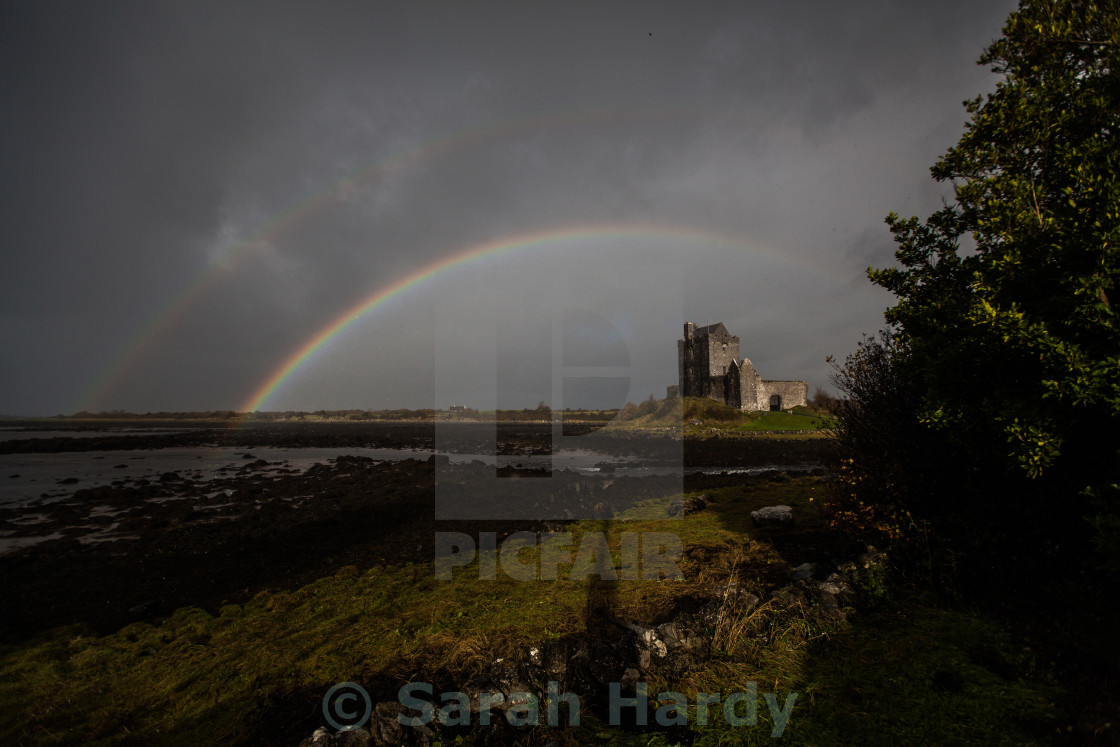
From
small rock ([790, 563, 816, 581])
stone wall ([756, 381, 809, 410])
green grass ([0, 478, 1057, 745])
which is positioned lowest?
green grass ([0, 478, 1057, 745])

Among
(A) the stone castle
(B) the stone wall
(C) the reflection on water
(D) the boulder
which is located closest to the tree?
(D) the boulder

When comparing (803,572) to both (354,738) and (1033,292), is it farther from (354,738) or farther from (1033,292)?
(354,738)

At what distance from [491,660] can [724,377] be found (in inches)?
2531

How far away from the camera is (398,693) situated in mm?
5105

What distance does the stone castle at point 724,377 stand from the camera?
198 feet

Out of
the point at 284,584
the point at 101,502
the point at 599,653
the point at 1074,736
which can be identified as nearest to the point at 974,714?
the point at 1074,736

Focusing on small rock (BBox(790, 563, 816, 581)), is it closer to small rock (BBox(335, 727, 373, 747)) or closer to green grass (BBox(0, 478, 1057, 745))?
green grass (BBox(0, 478, 1057, 745))

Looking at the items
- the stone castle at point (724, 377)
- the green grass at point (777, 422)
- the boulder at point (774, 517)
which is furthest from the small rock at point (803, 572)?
the stone castle at point (724, 377)

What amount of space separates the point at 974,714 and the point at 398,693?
5.57m

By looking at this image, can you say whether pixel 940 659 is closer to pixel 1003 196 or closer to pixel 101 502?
pixel 1003 196

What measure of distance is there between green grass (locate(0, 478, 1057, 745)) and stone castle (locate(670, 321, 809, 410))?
55.5 m

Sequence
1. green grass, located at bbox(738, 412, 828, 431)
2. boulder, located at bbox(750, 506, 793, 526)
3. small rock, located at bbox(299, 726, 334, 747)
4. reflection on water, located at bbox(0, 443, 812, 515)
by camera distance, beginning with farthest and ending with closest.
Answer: green grass, located at bbox(738, 412, 828, 431) → reflection on water, located at bbox(0, 443, 812, 515) → boulder, located at bbox(750, 506, 793, 526) → small rock, located at bbox(299, 726, 334, 747)

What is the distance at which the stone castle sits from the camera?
198ft

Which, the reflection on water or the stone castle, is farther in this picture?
the stone castle
